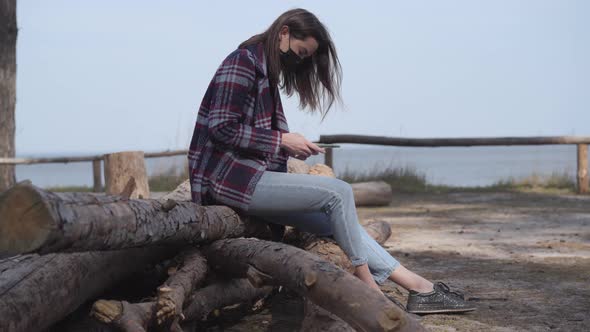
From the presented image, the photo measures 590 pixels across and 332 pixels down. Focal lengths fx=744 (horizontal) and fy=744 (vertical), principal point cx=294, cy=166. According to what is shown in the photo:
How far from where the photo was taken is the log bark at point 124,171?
7.74 m

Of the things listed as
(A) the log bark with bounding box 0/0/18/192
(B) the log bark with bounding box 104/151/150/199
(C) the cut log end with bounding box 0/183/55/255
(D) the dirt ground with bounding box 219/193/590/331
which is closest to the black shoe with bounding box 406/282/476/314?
(D) the dirt ground with bounding box 219/193/590/331

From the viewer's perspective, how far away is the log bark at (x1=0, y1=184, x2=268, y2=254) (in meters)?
2.25

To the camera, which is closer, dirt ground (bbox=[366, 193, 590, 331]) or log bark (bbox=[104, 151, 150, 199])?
dirt ground (bbox=[366, 193, 590, 331])

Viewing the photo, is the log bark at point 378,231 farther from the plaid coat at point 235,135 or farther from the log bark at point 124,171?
the plaid coat at point 235,135

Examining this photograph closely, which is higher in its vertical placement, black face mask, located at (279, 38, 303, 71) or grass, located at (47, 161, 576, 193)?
black face mask, located at (279, 38, 303, 71)

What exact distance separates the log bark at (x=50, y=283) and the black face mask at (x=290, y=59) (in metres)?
1.23

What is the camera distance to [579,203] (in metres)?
10.6

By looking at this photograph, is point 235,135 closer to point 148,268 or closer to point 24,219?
point 148,268

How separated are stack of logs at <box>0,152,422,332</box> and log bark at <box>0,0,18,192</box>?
9041mm

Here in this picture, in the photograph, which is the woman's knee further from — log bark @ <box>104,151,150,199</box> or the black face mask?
log bark @ <box>104,151,150,199</box>

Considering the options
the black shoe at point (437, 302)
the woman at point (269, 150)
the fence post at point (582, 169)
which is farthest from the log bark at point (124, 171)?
the fence post at point (582, 169)

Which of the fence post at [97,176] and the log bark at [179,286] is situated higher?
the log bark at [179,286]

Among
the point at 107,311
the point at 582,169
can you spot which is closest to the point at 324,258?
the point at 107,311

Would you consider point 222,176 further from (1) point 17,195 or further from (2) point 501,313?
(2) point 501,313
